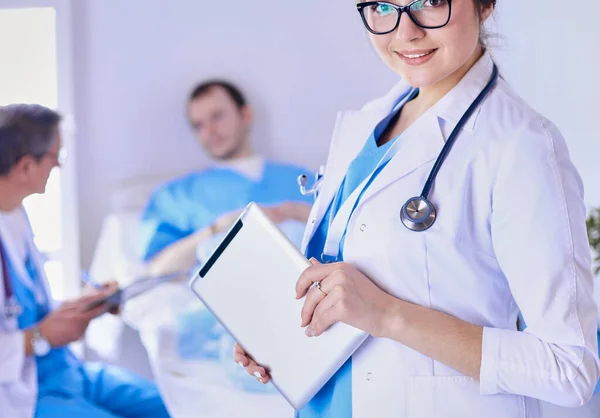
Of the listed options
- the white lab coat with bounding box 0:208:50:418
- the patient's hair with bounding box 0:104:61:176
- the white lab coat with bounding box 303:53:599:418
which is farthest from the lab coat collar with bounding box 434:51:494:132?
the patient's hair with bounding box 0:104:61:176

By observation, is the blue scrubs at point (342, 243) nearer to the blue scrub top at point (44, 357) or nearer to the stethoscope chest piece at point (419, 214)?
the stethoscope chest piece at point (419, 214)

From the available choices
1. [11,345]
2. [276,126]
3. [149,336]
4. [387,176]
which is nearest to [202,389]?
[149,336]

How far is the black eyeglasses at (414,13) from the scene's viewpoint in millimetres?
823

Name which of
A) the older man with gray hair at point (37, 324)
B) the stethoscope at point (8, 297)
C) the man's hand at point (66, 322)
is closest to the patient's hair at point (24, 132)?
the older man with gray hair at point (37, 324)

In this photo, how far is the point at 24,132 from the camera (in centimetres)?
196

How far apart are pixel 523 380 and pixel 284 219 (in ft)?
5.61

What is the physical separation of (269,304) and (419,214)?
0.81ft

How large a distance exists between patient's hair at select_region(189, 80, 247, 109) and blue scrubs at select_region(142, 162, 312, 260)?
0.25m

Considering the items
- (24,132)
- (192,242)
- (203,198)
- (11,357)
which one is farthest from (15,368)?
(203,198)

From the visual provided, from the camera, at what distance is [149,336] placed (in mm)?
2238

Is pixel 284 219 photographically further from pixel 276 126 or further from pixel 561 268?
pixel 561 268

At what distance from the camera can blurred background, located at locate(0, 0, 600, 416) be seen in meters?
2.28

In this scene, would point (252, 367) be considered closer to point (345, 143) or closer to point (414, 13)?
point (345, 143)

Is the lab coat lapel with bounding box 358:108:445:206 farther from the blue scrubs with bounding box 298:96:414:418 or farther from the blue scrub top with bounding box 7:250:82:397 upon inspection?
the blue scrub top with bounding box 7:250:82:397
